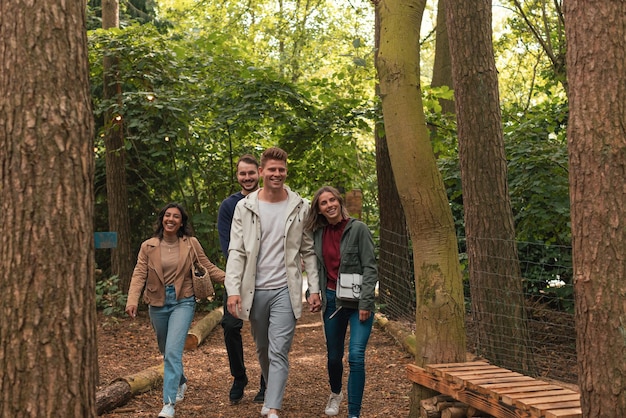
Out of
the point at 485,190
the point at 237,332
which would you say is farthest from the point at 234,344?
the point at 485,190

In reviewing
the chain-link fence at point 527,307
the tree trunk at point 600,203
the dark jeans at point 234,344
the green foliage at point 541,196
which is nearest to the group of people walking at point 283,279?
the dark jeans at point 234,344

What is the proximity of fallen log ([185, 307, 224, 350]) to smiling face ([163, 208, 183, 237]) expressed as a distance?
3.04 metres

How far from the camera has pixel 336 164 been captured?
47.5 ft

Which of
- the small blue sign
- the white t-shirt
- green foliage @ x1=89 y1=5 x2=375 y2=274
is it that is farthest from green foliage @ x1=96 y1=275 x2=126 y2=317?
the white t-shirt

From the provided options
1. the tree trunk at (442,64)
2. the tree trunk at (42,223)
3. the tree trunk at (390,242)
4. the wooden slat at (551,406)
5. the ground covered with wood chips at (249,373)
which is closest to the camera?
the tree trunk at (42,223)

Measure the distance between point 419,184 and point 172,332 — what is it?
100.0 inches

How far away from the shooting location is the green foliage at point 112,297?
12641 millimetres

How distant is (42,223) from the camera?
361 centimetres

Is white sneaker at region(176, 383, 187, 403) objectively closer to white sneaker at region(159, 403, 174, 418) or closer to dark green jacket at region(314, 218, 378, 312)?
white sneaker at region(159, 403, 174, 418)

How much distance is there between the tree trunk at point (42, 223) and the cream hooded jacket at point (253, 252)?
2.29 metres

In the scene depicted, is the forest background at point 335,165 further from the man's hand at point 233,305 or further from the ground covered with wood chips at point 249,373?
the man's hand at point 233,305

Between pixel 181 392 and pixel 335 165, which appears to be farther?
pixel 335 165

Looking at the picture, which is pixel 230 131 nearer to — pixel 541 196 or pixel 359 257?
pixel 541 196

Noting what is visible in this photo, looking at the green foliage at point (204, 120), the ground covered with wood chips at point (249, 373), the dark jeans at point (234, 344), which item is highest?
the green foliage at point (204, 120)
